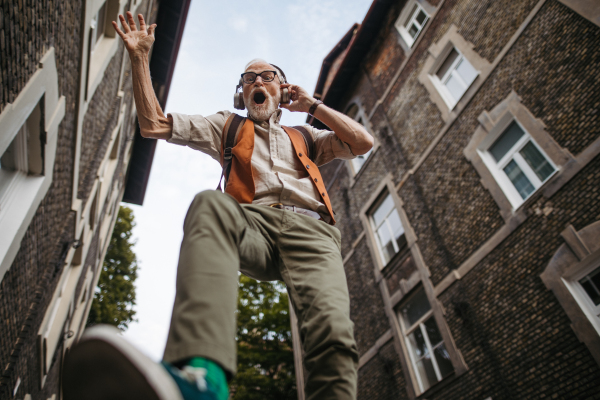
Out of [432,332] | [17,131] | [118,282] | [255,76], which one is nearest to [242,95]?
[255,76]

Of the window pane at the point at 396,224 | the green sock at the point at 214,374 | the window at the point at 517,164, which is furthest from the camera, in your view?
the window pane at the point at 396,224

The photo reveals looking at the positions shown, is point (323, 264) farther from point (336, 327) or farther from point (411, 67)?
point (411, 67)

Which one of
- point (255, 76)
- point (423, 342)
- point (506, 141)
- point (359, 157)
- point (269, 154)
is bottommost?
point (269, 154)

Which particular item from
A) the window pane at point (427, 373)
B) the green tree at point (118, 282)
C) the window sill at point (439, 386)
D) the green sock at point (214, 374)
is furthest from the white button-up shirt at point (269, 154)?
the green tree at point (118, 282)

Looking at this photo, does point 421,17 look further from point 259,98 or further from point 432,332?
point 259,98

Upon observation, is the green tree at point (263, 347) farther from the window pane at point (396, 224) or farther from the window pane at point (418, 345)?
the window pane at point (396, 224)

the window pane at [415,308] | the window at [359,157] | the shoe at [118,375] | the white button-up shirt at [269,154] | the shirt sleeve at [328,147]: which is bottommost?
the shoe at [118,375]

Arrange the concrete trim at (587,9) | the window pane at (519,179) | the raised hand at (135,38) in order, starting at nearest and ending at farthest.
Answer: the raised hand at (135,38)
the concrete trim at (587,9)
the window pane at (519,179)

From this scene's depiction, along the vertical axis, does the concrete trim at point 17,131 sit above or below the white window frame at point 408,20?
below

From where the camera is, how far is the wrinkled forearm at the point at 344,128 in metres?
2.56

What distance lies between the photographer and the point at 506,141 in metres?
8.34

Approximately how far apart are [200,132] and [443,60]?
33.8 feet

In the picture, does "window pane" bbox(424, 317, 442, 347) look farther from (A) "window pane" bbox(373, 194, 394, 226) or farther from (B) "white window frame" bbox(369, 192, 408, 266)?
(A) "window pane" bbox(373, 194, 394, 226)

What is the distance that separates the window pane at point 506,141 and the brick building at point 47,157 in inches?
328
